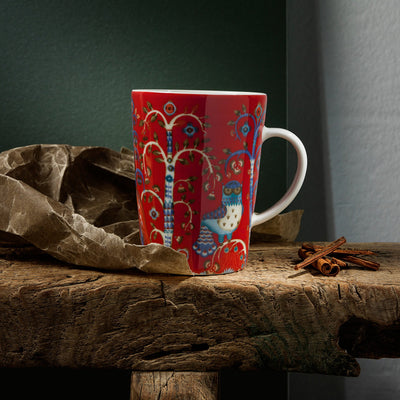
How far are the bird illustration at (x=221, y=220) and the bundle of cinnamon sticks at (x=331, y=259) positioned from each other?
0.34ft

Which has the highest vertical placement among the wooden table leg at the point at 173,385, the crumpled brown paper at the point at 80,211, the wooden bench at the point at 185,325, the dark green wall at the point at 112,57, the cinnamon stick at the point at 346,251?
the dark green wall at the point at 112,57

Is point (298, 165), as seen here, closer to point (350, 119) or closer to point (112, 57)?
point (350, 119)

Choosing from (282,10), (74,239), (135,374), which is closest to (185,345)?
(135,374)

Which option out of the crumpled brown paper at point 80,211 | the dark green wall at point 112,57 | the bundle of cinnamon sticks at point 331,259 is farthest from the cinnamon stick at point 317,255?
the dark green wall at point 112,57

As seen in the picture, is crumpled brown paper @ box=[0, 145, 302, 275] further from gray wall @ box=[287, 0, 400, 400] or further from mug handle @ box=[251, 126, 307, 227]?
gray wall @ box=[287, 0, 400, 400]

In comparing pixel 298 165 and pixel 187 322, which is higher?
pixel 298 165

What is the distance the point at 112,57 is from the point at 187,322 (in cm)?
61

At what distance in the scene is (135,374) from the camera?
0.56m

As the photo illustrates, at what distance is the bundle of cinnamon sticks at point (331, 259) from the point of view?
2.01ft

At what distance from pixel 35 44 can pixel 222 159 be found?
58 centimetres

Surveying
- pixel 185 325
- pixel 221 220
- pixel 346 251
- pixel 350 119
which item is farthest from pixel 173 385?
pixel 350 119

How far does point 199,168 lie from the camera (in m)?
0.57

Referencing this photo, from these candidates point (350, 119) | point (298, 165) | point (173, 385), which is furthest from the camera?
point (350, 119)

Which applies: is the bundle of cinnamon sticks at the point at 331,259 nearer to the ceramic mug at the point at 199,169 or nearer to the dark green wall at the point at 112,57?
the ceramic mug at the point at 199,169
